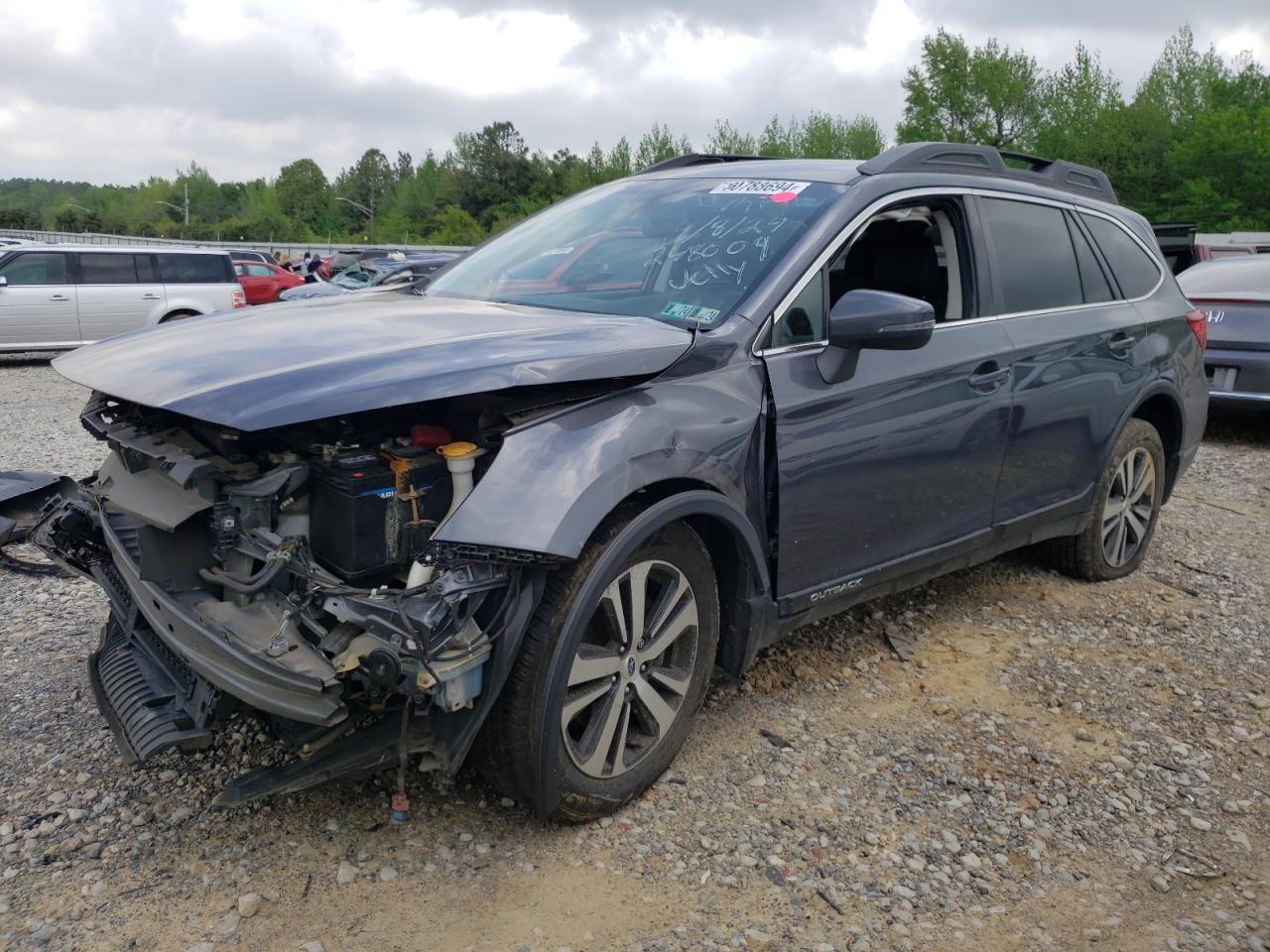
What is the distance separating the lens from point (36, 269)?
48.3 feet

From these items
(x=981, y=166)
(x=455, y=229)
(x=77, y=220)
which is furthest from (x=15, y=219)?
(x=981, y=166)

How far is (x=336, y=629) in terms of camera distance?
2.45 m

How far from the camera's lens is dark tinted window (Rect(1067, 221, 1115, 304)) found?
4500 mm

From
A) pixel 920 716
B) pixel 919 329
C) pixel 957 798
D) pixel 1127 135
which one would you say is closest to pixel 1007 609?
pixel 920 716

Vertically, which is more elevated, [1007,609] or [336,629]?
[336,629]

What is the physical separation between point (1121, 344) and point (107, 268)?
14.7 m

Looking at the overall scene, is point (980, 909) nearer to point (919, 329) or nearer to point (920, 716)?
point (920, 716)

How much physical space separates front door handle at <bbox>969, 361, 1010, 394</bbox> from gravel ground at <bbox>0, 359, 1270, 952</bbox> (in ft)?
3.61

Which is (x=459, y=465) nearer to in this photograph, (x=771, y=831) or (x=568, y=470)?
(x=568, y=470)

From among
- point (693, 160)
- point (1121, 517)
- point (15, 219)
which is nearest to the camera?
point (693, 160)

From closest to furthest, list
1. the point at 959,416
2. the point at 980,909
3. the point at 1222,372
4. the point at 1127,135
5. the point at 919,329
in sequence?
the point at 980,909 < the point at 919,329 < the point at 959,416 < the point at 1222,372 < the point at 1127,135

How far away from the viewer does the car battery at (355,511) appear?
2537 mm

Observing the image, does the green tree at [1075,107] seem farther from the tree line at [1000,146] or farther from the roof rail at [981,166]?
the roof rail at [981,166]

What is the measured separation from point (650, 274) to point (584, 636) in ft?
4.22
